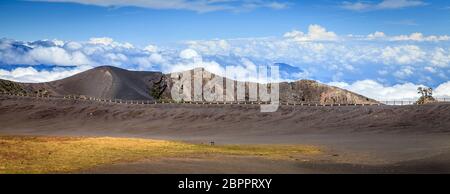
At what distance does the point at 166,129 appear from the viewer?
4956 inches

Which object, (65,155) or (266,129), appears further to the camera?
(266,129)

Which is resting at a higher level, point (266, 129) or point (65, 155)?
point (65, 155)

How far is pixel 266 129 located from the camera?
381 ft

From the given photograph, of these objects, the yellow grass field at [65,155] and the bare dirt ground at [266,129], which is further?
the bare dirt ground at [266,129]

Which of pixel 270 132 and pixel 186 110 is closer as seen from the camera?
pixel 270 132

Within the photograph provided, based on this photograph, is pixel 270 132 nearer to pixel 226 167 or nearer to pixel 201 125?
pixel 201 125

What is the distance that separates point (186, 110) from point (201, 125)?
63.4 ft

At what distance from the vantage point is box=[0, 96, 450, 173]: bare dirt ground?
4828 centimetres

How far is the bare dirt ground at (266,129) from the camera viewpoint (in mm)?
48281

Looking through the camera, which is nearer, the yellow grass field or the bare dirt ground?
the yellow grass field
